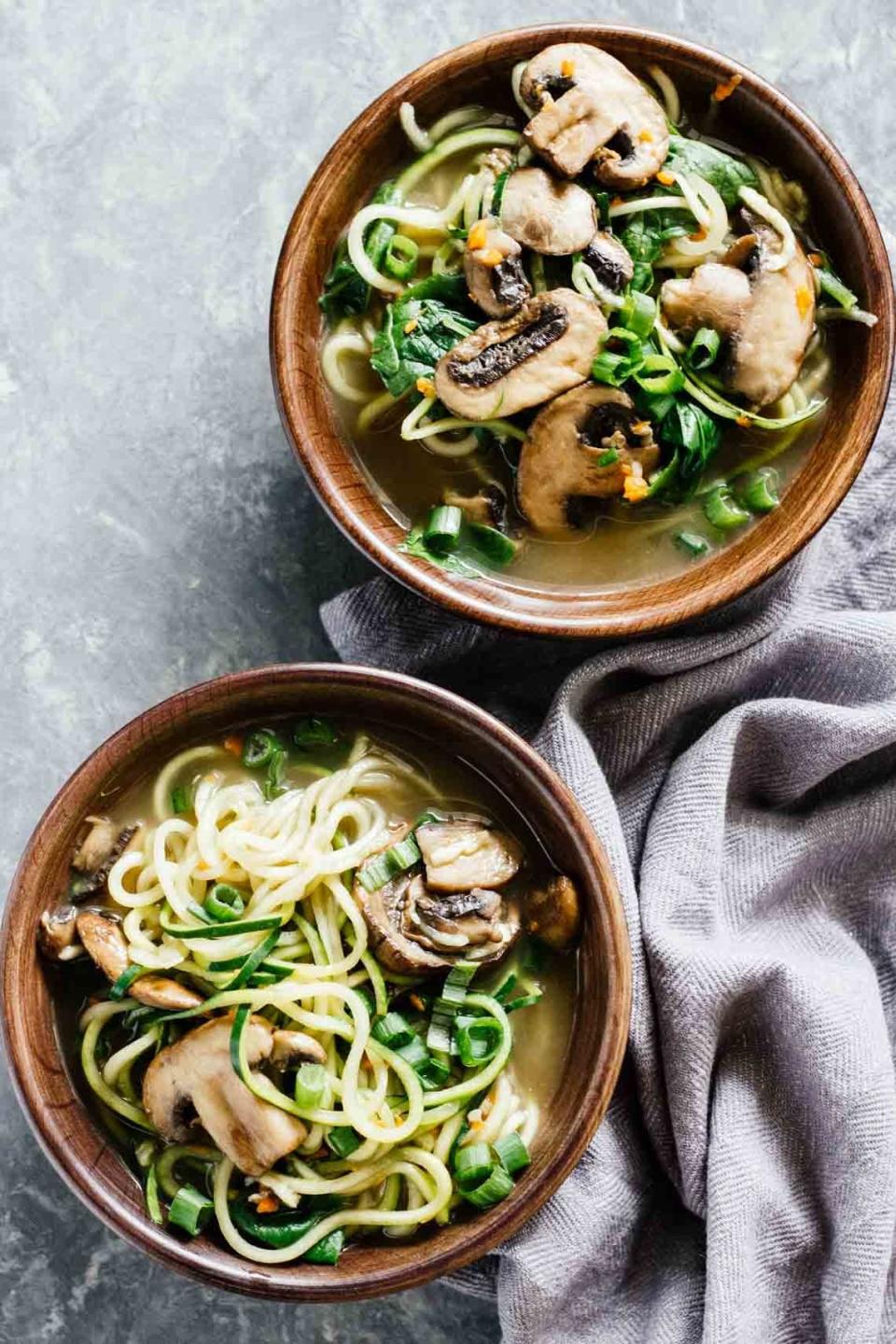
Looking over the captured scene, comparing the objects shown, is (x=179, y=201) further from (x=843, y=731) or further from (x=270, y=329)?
(x=843, y=731)

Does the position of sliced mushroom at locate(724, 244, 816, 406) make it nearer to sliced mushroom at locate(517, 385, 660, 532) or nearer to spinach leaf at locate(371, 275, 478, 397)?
sliced mushroom at locate(517, 385, 660, 532)

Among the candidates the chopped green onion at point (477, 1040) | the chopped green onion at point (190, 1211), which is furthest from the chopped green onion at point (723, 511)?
the chopped green onion at point (190, 1211)

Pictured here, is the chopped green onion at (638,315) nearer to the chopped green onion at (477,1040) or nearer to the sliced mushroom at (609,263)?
the sliced mushroom at (609,263)

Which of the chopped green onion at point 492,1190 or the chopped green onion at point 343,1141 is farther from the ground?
the chopped green onion at point 343,1141

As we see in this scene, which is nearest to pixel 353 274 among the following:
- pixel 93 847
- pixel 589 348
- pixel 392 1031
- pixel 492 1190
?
pixel 589 348

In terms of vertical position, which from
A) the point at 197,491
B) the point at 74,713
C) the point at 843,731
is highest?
the point at 197,491

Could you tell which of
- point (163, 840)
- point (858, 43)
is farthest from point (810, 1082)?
point (858, 43)

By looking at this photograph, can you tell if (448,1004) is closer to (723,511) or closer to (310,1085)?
(310,1085)
